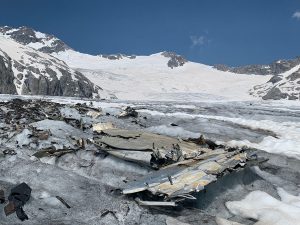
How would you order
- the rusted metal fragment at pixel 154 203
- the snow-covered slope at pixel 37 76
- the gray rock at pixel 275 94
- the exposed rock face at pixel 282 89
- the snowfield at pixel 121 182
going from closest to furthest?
1. the snowfield at pixel 121 182
2. the rusted metal fragment at pixel 154 203
3. the snow-covered slope at pixel 37 76
4. the gray rock at pixel 275 94
5. the exposed rock face at pixel 282 89

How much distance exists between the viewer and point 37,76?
133750mm

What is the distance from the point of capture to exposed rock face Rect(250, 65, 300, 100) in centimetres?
17000

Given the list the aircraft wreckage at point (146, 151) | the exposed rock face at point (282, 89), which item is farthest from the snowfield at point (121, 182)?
the exposed rock face at point (282, 89)

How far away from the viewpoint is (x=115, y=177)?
12367 mm

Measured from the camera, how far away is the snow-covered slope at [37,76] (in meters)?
125

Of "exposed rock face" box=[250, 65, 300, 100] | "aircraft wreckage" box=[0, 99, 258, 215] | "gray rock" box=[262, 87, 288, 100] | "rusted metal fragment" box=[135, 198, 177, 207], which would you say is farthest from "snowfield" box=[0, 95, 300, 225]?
"gray rock" box=[262, 87, 288, 100]

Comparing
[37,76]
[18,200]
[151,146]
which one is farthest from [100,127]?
[37,76]

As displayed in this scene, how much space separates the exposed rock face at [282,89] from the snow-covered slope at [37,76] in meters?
62.4

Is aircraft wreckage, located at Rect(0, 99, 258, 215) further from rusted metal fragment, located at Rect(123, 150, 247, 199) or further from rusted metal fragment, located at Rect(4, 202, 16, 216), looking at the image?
rusted metal fragment, located at Rect(4, 202, 16, 216)

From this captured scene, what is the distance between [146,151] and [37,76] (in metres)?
125

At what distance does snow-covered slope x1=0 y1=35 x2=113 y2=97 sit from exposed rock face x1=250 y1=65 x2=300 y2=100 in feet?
205

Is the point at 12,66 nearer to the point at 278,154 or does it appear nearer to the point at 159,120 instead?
the point at 159,120

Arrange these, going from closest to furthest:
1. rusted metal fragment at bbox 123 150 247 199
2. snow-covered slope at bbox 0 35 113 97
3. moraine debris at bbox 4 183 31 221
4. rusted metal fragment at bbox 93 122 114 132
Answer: moraine debris at bbox 4 183 31 221, rusted metal fragment at bbox 123 150 247 199, rusted metal fragment at bbox 93 122 114 132, snow-covered slope at bbox 0 35 113 97

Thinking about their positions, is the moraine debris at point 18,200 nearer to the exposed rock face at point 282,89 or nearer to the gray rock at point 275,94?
the exposed rock face at point 282,89
